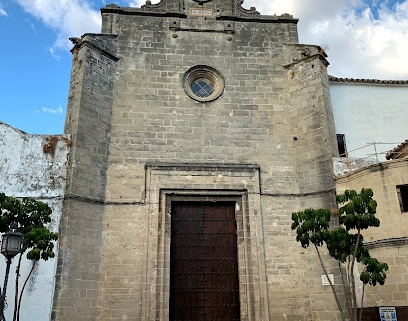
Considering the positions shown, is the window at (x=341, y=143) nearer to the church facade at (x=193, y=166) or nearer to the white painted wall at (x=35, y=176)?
the church facade at (x=193, y=166)

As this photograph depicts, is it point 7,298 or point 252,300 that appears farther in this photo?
point 252,300

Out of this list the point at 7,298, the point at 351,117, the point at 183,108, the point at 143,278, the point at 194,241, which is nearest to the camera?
the point at 7,298

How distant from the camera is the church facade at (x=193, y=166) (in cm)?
1014

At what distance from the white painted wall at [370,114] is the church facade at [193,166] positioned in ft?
3.96

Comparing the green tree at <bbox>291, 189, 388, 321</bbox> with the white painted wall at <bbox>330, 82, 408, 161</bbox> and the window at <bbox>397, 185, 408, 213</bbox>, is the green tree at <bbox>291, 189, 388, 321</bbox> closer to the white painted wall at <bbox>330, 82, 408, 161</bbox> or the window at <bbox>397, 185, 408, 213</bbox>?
the window at <bbox>397, 185, 408, 213</bbox>

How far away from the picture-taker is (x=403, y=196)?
395 inches

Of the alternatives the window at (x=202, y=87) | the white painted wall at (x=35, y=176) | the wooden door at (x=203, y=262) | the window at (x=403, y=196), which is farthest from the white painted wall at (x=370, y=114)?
the white painted wall at (x=35, y=176)

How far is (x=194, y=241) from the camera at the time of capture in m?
11.0

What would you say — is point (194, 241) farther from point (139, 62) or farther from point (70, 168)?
point (139, 62)

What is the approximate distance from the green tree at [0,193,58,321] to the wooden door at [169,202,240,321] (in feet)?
11.0

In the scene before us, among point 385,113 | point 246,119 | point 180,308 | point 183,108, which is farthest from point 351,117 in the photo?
point 180,308

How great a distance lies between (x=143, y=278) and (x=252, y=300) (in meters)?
2.52

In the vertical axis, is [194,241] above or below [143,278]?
above

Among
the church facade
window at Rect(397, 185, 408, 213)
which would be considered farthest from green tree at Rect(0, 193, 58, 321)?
window at Rect(397, 185, 408, 213)
